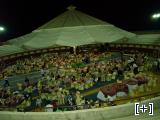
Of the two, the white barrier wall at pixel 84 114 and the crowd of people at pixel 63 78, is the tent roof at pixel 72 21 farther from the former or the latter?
the white barrier wall at pixel 84 114

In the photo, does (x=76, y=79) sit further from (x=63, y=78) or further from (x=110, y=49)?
(x=110, y=49)

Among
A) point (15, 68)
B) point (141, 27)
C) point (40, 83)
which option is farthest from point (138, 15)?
point (40, 83)

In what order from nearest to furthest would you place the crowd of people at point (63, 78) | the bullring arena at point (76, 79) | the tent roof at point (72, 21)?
the bullring arena at point (76, 79), the tent roof at point (72, 21), the crowd of people at point (63, 78)

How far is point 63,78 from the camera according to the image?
17406 mm

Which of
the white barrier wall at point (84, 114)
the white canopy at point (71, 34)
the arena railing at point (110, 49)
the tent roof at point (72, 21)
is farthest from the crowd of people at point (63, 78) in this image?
the tent roof at point (72, 21)

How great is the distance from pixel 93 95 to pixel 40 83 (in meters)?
4.01

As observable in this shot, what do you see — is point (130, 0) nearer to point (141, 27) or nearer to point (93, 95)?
point (141, 27)

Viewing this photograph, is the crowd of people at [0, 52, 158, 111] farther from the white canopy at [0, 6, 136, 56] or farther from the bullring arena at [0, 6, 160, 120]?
the white canopy at [0, 6, 136, 56]

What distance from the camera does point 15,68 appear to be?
2194 cm

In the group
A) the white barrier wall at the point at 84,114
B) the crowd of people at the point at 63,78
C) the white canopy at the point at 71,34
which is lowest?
the white barrier wall at the point at 84,114

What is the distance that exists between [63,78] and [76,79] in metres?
1.03

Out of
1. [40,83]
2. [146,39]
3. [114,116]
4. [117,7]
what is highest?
[117,7]

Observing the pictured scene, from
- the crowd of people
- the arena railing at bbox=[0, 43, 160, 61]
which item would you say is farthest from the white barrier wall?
the arena railing at bbox=[0, 43, 160, 61]

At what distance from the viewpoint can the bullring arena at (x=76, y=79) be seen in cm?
1077
